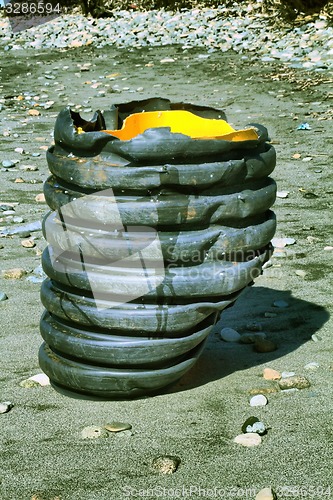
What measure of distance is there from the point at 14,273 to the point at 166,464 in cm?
219

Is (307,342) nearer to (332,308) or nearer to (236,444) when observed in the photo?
(332,308)

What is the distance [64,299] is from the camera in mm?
2836

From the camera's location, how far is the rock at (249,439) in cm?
255

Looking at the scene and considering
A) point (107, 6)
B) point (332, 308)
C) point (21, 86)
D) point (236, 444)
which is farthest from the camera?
point (107, 6)

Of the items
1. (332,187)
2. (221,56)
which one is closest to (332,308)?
(332,187)

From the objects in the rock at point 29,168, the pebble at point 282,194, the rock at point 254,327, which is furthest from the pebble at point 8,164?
the rock at point 254,327

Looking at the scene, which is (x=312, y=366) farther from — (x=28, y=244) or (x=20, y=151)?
(x=20, y=151)

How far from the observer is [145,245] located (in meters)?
2.64

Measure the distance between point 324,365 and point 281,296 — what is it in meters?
0.85

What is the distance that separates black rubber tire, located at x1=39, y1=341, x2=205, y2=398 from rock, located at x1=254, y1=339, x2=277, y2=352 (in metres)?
0.48

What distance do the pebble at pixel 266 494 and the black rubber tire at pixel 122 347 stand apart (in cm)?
64

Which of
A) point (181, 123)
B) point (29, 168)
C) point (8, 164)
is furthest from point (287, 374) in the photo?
point (8, 164)

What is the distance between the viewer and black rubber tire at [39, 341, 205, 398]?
9.14 feet

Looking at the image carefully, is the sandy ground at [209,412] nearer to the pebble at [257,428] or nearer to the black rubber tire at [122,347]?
the pebble at [257,428]
